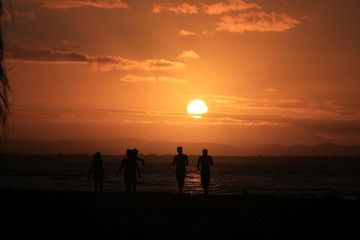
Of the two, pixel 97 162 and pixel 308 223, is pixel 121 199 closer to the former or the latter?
pixel 97 162

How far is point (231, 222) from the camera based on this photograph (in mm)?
10953

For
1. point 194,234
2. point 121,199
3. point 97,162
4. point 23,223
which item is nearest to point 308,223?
point 194,234

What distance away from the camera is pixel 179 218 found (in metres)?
11.6

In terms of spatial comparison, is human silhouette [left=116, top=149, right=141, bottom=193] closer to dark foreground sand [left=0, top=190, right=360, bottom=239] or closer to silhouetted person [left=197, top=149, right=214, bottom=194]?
dark foreground sand [left=0, top=190, right=360, bottom=239]

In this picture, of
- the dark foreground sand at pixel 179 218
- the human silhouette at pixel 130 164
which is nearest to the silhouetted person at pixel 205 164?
the dark foreground sand at pixel 179 218

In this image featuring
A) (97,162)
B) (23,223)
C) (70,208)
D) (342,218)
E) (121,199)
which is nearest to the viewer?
(23,223)

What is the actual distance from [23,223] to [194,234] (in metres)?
3.70

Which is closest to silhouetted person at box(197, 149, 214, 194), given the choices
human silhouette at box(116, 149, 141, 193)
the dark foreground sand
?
the dark foreground sand

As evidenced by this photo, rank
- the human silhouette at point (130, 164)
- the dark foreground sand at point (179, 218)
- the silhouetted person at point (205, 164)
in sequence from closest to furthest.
Answer: 1. the dark foreground sand at point (179, 218)
2. the human silhouette at point (130, 164)
3. the silhouetted person at point (205, 164)

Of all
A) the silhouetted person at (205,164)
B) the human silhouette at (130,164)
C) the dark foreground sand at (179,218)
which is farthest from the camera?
the silhouetted person at (205,164)

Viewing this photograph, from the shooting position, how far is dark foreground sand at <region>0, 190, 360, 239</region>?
30.7ft

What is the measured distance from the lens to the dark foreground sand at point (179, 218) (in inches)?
368

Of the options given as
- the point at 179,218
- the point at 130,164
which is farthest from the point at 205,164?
the point at 179,218

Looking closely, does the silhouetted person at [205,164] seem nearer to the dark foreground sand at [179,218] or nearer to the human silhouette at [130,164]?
the dark foreground sand at [179,218]
